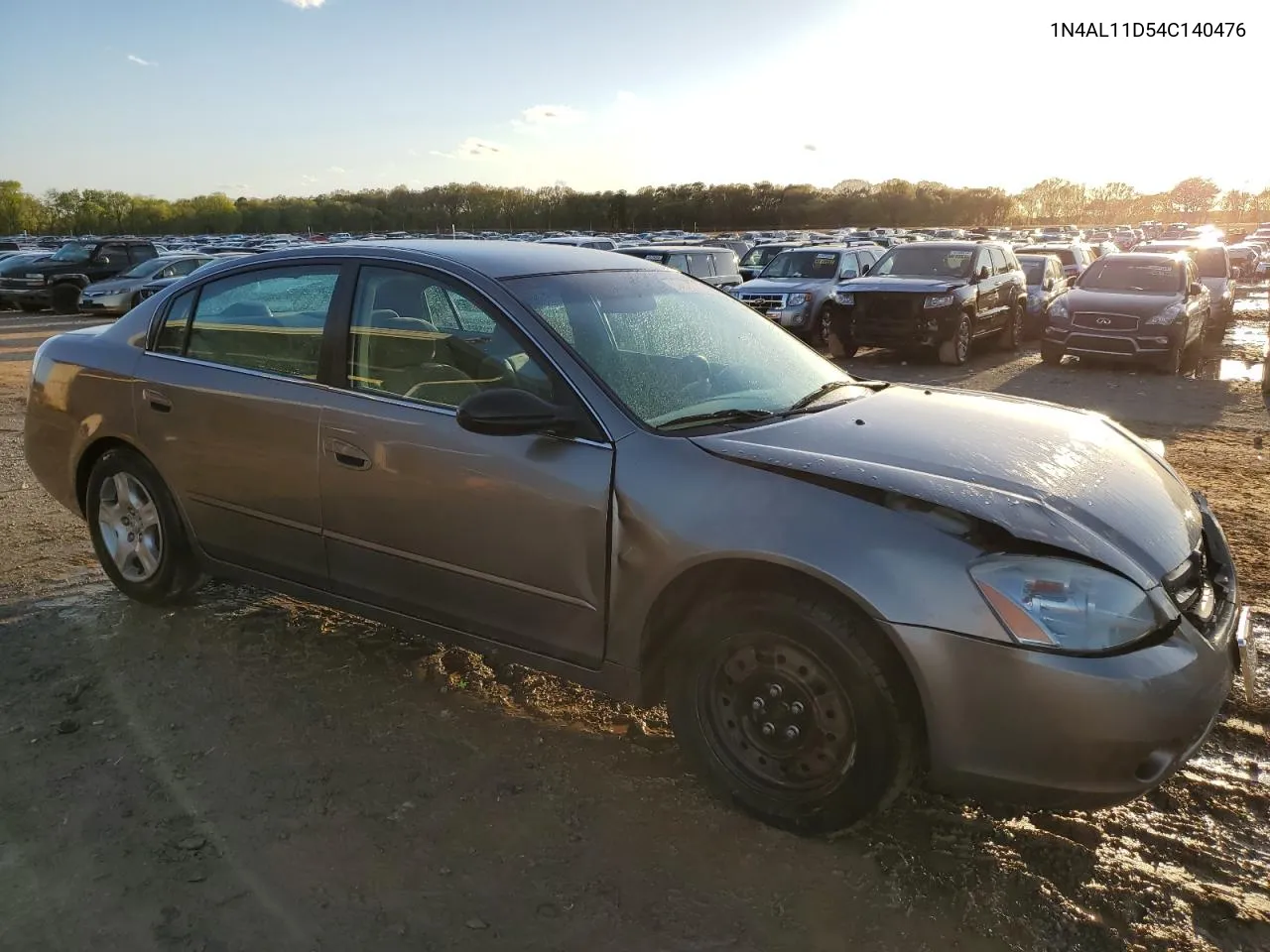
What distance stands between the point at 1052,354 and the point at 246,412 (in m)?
13.2

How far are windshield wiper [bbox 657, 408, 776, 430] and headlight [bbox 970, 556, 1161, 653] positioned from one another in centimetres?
103

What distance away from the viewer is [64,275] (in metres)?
22.2

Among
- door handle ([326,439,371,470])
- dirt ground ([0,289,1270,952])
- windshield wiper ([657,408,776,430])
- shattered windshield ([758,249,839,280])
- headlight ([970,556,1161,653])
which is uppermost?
shattered windshield ([758,249,839,280])

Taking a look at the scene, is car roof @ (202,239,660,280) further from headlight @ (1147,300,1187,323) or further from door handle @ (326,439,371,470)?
headlight @ (1147,300,1187,323)

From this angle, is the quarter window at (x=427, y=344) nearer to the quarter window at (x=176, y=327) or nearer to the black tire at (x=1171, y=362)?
the quarter window at (x=176, y=327)

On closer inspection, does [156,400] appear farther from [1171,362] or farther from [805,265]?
[805,265]

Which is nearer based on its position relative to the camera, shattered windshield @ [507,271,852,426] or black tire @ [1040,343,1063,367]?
shattered windshield @ [507,271,852,426]

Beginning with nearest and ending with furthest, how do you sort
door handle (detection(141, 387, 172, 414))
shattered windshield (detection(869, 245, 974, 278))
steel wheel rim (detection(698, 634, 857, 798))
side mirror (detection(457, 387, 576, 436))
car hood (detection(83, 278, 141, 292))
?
steel wheel rim (detection(698, 634, 857, 798)) < side mirror (detection(457, 387, 576, 436)) < door handle (detection(141, 387, 172, 414)) < shattered windshield (detection(869, 245, 974, 278)) < car hood (detection(83, 278, 141, 292))

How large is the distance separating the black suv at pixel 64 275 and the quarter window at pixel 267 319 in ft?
69.7

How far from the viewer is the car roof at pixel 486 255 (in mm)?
3625

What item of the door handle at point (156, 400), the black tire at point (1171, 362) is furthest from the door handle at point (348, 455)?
the black tire at point (1171, 362)

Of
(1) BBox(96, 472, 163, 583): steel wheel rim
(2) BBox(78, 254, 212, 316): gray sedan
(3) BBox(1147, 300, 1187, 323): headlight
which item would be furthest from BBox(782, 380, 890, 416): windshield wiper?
(2) BBox(78, 254, 212, 316): gray sedan

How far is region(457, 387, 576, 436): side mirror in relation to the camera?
2996mm

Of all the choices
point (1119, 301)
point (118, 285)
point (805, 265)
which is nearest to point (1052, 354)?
point (1119, 301)
